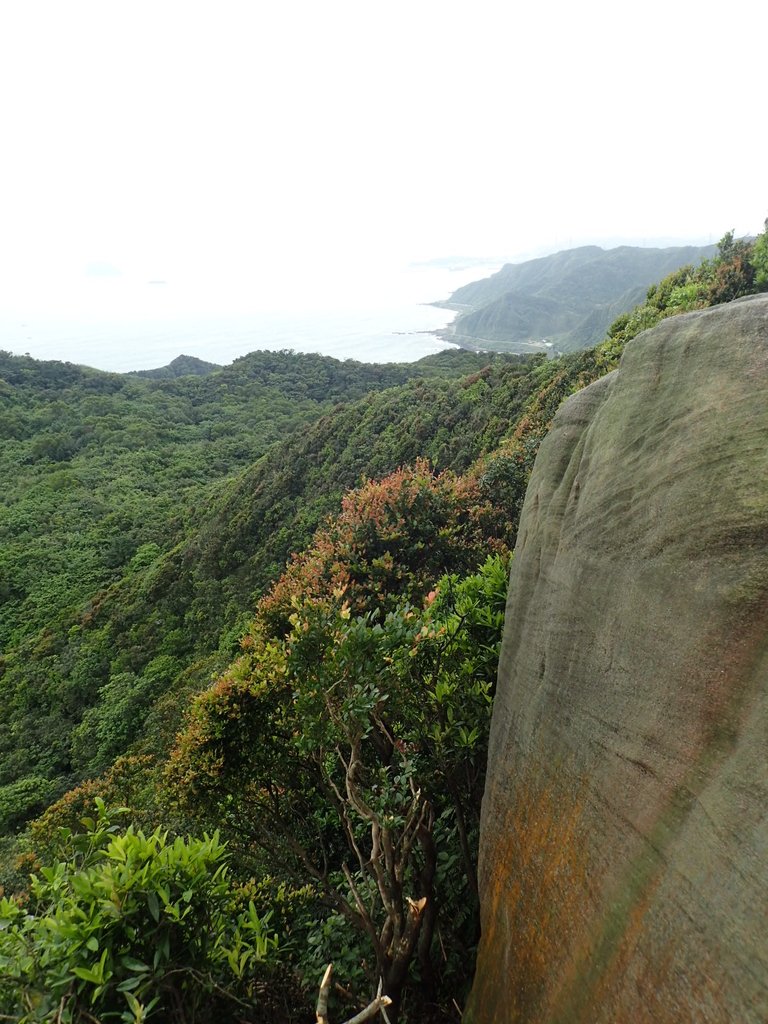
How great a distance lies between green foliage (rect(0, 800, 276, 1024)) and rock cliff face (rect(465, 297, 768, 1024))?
1476 mm

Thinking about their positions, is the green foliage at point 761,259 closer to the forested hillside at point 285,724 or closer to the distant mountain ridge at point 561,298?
the forested hillside at point 285,724

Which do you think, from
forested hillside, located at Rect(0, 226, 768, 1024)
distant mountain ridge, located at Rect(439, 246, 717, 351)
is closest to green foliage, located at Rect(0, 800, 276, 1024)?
forested hillside, located at Rect(0, 226, 768, 1024)

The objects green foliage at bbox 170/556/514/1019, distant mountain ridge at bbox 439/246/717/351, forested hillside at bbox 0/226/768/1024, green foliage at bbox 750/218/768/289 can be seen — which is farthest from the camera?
distant mountain ridge at bbox 439/246/717/351

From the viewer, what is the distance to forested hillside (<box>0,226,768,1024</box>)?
257 centimetres

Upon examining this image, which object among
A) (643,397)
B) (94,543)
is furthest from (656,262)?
(643,397)

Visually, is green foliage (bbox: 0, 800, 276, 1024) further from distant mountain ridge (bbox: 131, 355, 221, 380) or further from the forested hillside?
distant mountain ridge (bbox: 131, 355, 221, 380)

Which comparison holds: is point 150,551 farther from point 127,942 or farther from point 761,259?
point 127,942

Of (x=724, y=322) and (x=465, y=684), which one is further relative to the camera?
(x=465, y=684)

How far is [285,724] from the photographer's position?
4504mm

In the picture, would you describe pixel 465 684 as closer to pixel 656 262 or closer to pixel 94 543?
pixel 94 543

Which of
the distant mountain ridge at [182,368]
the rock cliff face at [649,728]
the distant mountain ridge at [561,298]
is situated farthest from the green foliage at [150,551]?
the distant mountain ridge at [561,298]

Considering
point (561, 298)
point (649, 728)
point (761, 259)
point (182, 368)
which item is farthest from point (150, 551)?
point (561, 298)

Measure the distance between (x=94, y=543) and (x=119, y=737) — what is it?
17.5m

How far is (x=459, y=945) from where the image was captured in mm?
3557
